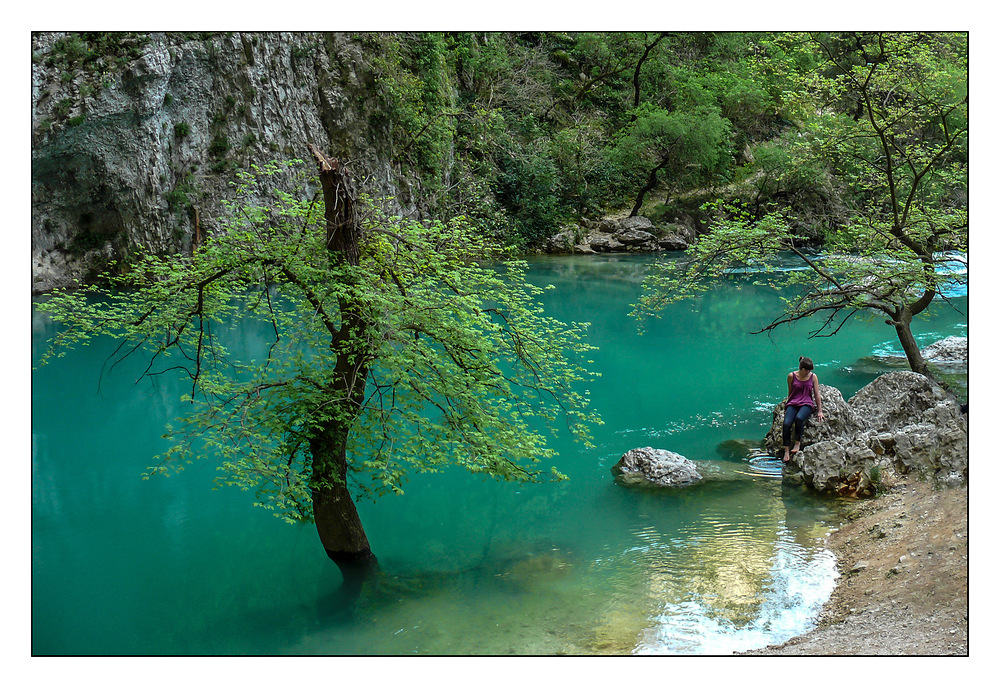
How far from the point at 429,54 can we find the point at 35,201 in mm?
13820

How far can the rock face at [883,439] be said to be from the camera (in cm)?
816

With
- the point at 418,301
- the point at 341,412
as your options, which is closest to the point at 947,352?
the point at 418,301

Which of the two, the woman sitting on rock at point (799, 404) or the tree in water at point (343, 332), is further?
the woman sitting on rock at point (799, 404)

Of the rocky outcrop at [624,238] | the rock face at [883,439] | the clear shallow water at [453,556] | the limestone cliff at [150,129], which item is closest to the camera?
the clear shallow water at [453,556]

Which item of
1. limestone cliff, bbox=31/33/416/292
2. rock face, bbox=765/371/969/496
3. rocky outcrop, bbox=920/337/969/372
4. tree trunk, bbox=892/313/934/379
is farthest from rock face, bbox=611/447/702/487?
limestone cliff, bbox=31/33/416/292

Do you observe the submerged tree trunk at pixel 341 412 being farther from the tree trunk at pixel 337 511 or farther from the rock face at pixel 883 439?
the rock face at pixel 883 439

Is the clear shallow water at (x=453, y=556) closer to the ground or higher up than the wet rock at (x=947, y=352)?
closer to the ground

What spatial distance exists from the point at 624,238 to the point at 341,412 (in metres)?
27.4

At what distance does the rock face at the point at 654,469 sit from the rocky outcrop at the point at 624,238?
2303cm

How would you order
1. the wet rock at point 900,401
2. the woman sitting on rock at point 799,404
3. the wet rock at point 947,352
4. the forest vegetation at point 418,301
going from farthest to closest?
the wet rock at point 947,352
the woman sitting on rock at point 799,404
the wet rock at point 900,401
the forest vegetation at point 418,301

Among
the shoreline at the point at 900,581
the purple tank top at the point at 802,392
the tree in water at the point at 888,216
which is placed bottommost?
the shoreline at the point at 900,581

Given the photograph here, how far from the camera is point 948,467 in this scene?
7.86m

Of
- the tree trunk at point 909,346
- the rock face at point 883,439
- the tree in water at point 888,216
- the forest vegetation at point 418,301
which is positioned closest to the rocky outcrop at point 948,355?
the forest vegetation at point 418,301

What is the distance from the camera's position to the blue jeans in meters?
9.35
